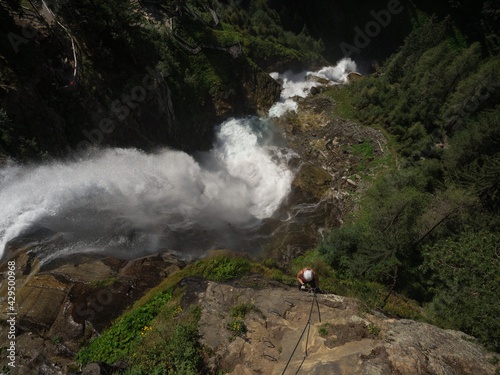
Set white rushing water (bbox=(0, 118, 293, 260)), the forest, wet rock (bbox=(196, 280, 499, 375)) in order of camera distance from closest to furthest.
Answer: wet rock (bbox=(196, 280, 499, 375)), the forest, white rushing water (bbox=(0, 118, 293, 260))

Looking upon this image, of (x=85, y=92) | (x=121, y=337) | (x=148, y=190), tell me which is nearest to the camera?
(x=121, y=337)

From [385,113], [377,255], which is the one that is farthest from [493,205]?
[385,113]

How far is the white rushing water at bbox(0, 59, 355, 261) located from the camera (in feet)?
45.7

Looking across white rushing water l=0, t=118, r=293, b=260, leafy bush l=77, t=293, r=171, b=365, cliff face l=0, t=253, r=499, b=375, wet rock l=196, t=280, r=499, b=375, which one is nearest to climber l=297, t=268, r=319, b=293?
cliff face l=0, t=253, r=499, b=375

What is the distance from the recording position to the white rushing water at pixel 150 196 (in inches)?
549

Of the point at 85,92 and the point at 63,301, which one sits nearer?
the point at 63,301

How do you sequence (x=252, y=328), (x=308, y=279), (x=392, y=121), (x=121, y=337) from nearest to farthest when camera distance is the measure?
(x=252, y=328) < (x=121, y=337) < (x=308, y=279) < (x=392, y=121)

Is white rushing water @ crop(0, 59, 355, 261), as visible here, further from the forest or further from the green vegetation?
the green vegetation

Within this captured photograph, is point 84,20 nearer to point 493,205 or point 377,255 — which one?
point 377,255

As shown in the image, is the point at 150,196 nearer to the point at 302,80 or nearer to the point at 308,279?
the point at 308,279

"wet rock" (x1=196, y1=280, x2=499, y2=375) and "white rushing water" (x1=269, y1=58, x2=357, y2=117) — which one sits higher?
"white rushing water" (x1=269, y1=58, x2=357, y2=117)

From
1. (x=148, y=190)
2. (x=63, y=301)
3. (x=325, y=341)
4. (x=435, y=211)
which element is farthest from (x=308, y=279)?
(x=148, y=190)

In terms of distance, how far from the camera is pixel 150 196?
19.2m

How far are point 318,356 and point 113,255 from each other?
33.2ft
